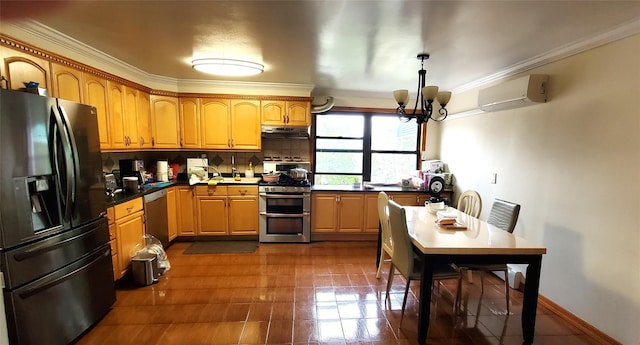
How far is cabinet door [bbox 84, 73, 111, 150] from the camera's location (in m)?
2.75

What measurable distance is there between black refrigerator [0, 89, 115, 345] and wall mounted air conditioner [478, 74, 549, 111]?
373 cm

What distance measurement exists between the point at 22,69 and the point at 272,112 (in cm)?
260

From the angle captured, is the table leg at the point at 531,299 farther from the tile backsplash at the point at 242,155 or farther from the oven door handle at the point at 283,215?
the tile backsplash at the point at 242,155

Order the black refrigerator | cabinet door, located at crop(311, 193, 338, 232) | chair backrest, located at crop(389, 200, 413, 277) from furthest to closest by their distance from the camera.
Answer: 1. cabinet door, located at crop(311, 193, 338, 232)
2. chair backrest, located at crop(389, 200, 413, 277)
3. the black refrigerator

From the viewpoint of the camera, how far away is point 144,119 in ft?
12.2

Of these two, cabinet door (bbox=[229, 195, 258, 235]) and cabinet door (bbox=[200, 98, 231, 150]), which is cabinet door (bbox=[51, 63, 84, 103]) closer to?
cabinet door (bbox=[200, 98, 231, 150])

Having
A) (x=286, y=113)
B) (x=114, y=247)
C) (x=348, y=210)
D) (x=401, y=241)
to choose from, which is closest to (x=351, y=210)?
(x=348, y=210)

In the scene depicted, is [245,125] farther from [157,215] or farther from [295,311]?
[295,311]

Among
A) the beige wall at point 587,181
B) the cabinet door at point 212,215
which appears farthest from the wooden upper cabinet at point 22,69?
the beige wall at point 587,181

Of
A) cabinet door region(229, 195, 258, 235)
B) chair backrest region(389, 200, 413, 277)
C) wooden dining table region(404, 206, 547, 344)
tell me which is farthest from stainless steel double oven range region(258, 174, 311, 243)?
wooden dining table region(404, 206, 547, 344)

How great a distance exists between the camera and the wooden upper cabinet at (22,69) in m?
1.99

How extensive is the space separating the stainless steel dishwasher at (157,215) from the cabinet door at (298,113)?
1.94 metres

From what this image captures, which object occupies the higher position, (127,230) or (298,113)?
(298,113)

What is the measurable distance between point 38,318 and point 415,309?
2.69 metres
